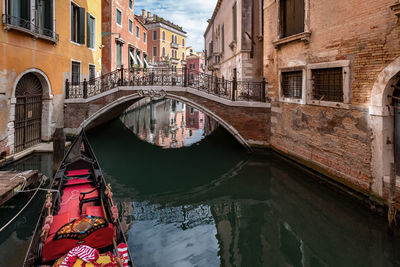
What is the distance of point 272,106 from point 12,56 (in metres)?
7.29

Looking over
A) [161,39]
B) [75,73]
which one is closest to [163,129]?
[75,73]

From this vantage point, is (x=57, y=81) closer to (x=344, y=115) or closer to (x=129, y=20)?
(x=344, y=115)

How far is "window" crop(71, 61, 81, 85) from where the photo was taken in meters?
11.8

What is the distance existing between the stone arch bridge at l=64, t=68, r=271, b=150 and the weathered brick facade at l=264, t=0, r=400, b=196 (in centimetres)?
101

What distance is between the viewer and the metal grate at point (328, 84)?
6.40 m

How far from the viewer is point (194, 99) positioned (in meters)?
10.1

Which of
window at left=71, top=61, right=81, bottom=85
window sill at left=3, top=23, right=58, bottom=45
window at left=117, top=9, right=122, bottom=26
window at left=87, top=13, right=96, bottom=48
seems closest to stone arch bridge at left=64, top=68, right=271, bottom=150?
window at left=71, top=61, right=81, bottom=85

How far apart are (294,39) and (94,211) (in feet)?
20.4

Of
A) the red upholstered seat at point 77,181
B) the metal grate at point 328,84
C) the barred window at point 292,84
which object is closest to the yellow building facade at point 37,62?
the red upholstered seat at point 77,181

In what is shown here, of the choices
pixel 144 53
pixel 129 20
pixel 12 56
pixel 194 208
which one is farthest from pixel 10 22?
pixel 144 53

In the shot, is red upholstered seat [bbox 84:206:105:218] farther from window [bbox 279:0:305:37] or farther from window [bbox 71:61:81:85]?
window [bbox 71:61:81:85]

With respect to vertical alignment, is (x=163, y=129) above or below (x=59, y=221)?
above

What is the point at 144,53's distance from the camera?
24.3 metres

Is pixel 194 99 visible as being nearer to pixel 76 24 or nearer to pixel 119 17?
pixel 76 24
